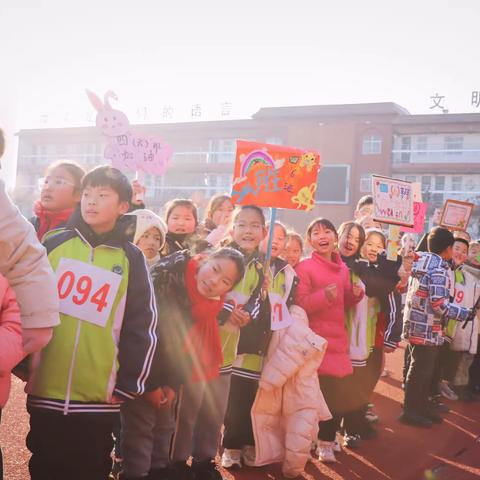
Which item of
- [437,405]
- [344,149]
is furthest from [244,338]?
[344,149]

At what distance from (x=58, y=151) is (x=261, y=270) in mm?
45240

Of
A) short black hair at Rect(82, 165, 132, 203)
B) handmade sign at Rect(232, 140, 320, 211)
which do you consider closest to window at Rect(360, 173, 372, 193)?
handmade sign at Rect(232, 140, 320, 211)

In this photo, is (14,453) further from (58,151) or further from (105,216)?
(58,151)

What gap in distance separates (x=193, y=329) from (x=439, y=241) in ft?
11.4

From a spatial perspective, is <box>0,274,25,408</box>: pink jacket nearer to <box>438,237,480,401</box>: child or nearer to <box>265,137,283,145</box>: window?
<box>438,237,480,401</box>: child

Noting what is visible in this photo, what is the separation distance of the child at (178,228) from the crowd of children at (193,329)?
0.01m

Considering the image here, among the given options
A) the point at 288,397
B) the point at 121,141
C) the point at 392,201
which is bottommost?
the point at 288,397

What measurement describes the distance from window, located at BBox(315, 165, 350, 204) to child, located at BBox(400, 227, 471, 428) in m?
33.3

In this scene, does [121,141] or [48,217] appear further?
[121,141]

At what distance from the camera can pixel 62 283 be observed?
263 cm

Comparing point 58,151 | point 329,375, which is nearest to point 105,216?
point 329,375

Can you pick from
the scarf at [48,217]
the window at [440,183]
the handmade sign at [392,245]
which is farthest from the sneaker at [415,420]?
the window at [440,183]

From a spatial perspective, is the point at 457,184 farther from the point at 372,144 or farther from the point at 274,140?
the point at 274,140

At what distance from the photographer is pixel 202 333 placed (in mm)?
3512
